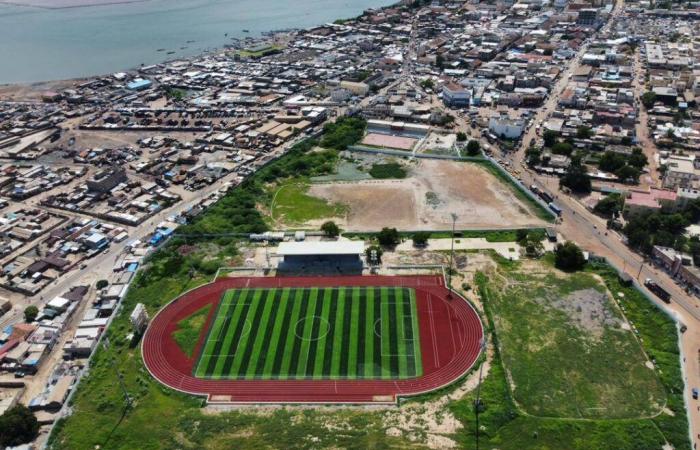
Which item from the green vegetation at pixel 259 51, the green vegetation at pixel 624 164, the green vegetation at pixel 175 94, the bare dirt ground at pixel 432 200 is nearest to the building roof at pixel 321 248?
the bare dirt ground at pixel 432 200

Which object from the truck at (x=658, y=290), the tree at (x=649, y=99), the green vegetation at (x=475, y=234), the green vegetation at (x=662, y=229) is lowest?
the truck at (x=658, y=290)

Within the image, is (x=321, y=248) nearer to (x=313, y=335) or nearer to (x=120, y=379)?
(x=313, y=335)

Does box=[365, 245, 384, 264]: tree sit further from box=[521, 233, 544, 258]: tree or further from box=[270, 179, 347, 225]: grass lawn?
box=[521, 233, 544, 258]: tree

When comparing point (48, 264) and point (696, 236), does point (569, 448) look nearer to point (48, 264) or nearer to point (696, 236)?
point (696, 236)

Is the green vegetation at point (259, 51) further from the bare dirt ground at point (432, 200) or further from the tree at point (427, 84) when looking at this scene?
the bare dirt ground at point (432, 200)

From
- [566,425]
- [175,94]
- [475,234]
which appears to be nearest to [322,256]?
[475,234]

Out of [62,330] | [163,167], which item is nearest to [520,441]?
[62,330]

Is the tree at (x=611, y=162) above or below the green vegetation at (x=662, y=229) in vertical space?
above

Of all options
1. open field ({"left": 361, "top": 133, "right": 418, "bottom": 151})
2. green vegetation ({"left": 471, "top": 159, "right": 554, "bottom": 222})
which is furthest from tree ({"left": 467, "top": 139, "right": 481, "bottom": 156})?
open field ({"left": 361, "top": 133, "right": 418, "bottom": 151})
